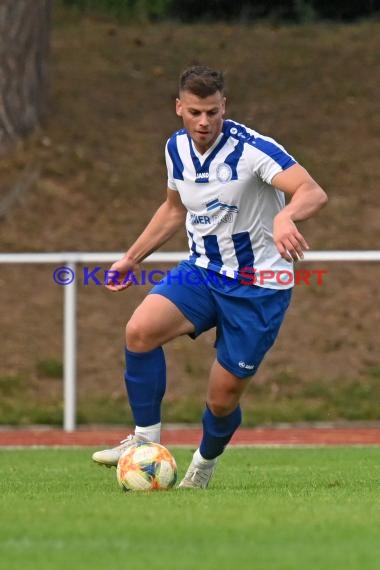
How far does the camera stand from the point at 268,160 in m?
7.55

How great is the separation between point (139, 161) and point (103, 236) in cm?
179

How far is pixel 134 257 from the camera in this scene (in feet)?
26.6

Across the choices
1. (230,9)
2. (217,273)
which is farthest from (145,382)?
(230,9)

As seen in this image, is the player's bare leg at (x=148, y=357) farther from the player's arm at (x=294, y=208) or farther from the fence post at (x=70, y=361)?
the fence post at (x=70, y=361)

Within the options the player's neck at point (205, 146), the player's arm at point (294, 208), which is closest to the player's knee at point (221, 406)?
the player's arm at point (294, 208)

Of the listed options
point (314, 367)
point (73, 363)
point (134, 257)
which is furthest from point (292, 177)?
point (314, 367)

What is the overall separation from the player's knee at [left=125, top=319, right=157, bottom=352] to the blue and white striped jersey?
0.54 metres

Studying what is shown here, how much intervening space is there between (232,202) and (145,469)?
1.51 m

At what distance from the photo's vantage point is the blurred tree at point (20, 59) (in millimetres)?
18922

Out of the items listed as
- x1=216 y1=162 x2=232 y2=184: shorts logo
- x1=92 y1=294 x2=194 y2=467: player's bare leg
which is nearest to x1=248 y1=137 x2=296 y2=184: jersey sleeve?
x1=216 y1=162 x2=232 y2=184: shorts logo

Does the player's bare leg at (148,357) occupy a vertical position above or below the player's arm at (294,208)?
below

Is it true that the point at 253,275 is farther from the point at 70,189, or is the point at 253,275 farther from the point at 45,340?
the point at 70,189

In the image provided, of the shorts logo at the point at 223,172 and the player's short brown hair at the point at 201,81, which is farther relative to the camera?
the shorts logo at the point at 223,172

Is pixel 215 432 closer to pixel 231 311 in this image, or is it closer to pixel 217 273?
pixel 231 311
